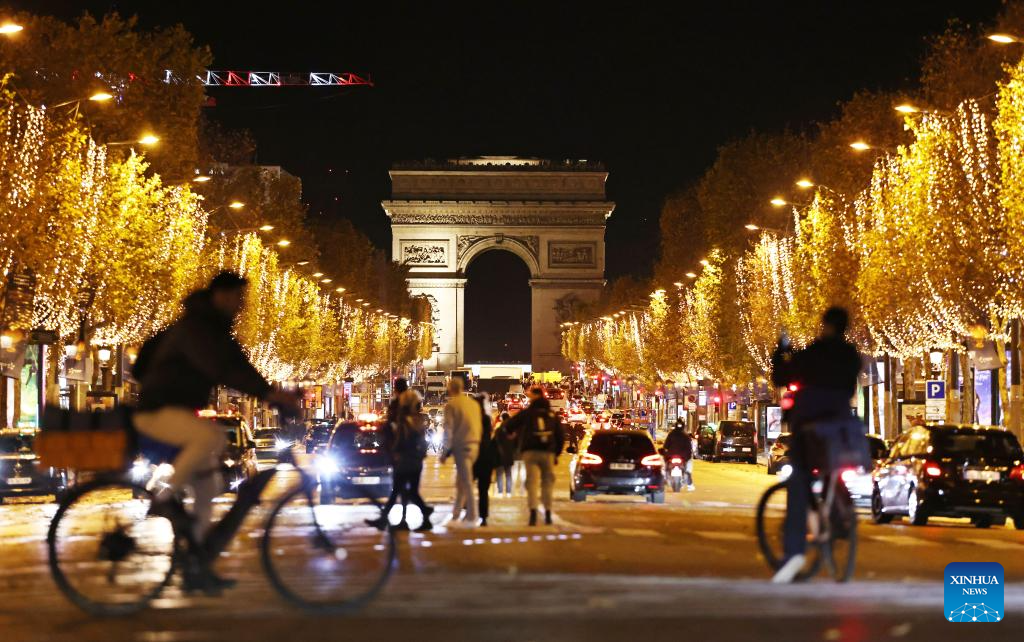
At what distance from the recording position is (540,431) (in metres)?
22.5

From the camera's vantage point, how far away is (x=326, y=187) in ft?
463

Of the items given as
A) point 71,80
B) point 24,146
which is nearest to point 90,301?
point 71,80

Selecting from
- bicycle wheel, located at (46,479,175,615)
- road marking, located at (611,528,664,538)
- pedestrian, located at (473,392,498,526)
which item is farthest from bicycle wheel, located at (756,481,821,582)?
pedestrian, located at (473,392,498,526)

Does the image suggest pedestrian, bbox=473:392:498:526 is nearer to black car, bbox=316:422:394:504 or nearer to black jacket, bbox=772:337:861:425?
black car, bbox=316:422:394:504

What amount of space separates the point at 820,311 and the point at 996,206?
14891 millimetres

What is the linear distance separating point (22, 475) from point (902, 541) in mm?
17983

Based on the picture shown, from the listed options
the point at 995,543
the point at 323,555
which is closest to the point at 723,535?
the point at 995,543

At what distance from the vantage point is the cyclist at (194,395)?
10.2 metres

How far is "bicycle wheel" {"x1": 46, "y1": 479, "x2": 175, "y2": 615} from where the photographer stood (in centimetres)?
1001

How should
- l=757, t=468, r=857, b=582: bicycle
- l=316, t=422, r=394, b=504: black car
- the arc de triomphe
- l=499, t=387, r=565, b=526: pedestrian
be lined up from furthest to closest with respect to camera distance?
the arc de triomphe, l=316, t=422, r=394, b=504: black car, l=499, t=387, r=565, b=526: pedestrian, l=757, t=468, r=857, b=582: bicycle

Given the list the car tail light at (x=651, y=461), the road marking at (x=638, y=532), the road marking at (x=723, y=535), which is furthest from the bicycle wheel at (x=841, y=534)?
the car tail light at (x=651, y=461)

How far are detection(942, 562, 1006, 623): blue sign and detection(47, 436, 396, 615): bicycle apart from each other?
10.4 feet

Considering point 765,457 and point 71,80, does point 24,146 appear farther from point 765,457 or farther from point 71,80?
point 765,457

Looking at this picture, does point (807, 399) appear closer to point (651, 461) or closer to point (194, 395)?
point (194, 395)
